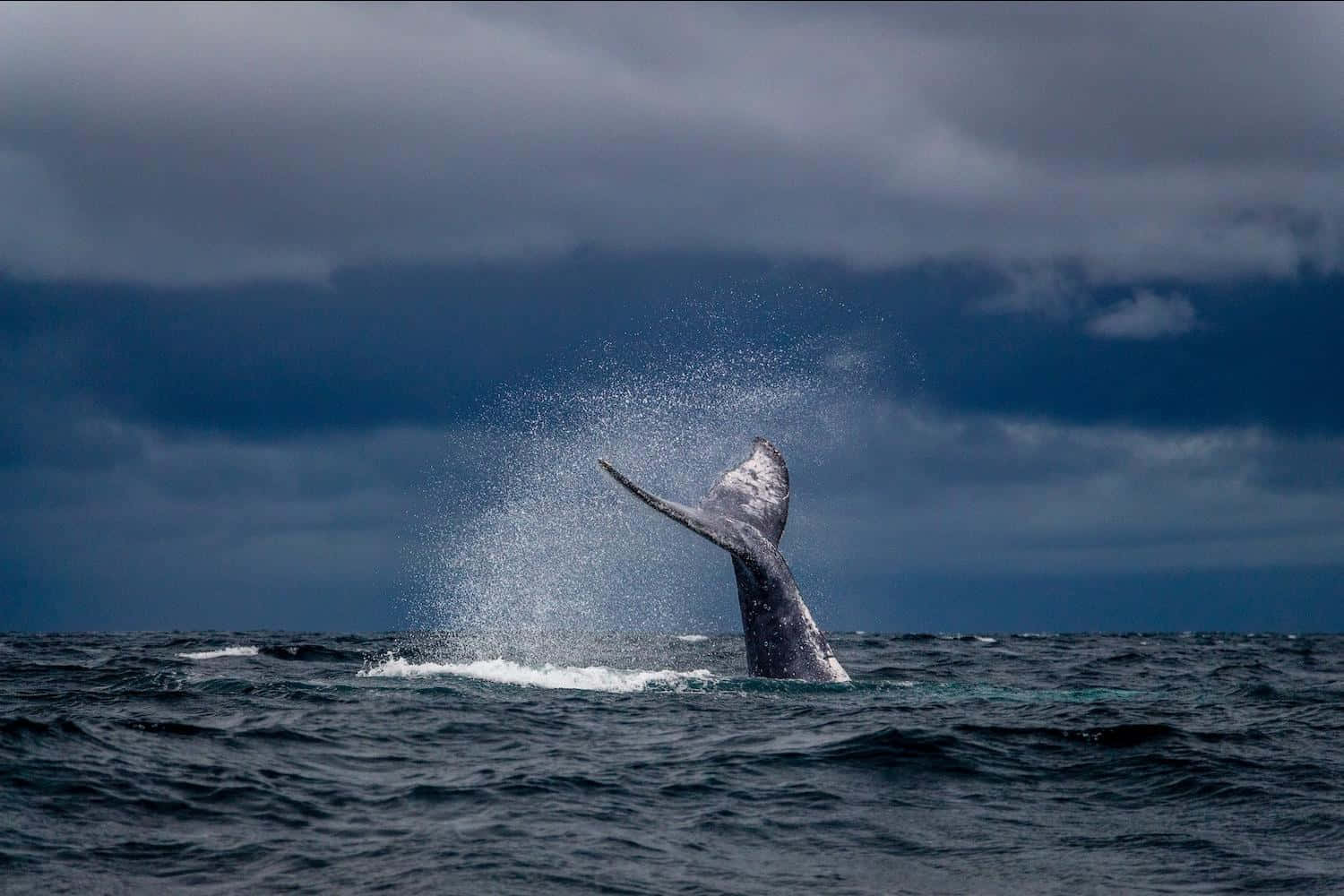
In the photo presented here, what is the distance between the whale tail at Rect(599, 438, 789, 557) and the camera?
52.5 feet

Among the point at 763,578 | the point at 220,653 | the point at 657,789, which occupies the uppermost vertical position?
the point at 763,578

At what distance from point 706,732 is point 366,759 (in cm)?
357

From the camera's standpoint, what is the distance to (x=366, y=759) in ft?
41.3

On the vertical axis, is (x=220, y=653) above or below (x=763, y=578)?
below

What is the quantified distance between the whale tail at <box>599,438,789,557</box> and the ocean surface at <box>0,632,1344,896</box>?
201 centimetres

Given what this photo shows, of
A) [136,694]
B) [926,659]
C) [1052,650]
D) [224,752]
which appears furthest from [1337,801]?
[1052,650]

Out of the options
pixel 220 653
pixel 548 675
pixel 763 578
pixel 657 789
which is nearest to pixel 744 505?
pixel 763 578

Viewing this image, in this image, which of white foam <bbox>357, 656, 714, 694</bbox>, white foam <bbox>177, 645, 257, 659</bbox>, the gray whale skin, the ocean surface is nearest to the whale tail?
the gray whale skin

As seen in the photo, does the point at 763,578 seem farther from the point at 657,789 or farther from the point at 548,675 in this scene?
the point at 657,789

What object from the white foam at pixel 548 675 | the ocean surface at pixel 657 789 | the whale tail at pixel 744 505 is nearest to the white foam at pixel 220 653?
the white foam at pixel 548 675

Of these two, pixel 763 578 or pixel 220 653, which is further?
pixel 220 653

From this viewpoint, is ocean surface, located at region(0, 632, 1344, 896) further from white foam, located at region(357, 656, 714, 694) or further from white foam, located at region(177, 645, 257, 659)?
white foam, located at region(177, 645, 257, 659)

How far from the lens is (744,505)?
17.6 meters

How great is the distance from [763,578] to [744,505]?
1284mm
